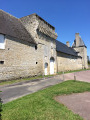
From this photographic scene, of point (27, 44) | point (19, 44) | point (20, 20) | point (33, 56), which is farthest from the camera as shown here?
point (20, 20)

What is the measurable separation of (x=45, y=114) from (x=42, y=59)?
35.1 ft

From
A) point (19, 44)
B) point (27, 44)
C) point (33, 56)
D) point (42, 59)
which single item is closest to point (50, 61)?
point (42, 59)

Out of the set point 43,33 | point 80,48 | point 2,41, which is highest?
point 80,48

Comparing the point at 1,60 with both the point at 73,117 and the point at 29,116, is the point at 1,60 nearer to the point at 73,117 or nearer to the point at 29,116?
the point at 29,116

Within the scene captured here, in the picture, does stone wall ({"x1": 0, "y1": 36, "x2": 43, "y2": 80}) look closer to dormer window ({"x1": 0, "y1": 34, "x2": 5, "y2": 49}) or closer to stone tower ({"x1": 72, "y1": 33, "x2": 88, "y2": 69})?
dormer window ({"x1": 0, "y1": 34, "x2": 5, "y2": 49})

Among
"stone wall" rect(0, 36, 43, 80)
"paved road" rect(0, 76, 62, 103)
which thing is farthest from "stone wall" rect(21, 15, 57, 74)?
"paved road" rect(0, 76, 62, 103)

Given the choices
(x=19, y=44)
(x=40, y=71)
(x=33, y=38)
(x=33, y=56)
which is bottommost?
(x=40, y=71)

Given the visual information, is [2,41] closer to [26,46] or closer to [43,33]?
[26,46]

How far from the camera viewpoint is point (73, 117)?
9.91 feet

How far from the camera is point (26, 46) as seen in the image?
1145 centimetres

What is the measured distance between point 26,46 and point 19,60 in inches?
83.0

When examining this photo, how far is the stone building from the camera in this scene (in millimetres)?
9223

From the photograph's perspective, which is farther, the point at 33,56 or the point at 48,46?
the point at 48,46

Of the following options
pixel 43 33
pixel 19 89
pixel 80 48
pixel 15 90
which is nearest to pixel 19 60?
pixel 19 89
